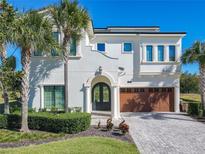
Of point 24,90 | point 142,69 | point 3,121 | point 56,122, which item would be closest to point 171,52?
point 142,69

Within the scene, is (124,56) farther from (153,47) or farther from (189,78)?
(189,78)

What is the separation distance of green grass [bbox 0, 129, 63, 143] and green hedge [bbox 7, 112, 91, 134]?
621mm

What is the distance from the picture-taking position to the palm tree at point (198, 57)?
24030mm

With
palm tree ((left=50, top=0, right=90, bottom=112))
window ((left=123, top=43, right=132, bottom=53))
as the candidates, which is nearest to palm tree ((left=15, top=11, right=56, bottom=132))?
palm tree ((left=50, top=0, right=90, bottom=112))

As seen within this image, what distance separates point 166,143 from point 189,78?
1737 inches

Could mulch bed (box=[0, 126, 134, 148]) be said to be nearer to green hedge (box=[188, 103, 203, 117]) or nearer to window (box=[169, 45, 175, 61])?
green hedge (box=[188, 103, 203, 117])

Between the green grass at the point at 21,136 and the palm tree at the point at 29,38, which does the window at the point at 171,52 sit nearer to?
the palm tree at the point at 29,38

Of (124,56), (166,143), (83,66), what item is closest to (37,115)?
(83,66)

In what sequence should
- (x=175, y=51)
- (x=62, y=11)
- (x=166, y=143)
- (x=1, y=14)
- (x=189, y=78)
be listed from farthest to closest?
(x=189, y=78)
(x=175, y=51)
(x=62, y=11)
(x=166, y=143)
(x=1, y=14)

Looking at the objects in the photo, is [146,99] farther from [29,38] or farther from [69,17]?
[29,38]

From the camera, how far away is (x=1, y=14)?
12172 mm

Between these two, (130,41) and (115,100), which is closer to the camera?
(115,100)

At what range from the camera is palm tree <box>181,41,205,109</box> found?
2403cm

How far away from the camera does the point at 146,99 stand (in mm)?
28578
